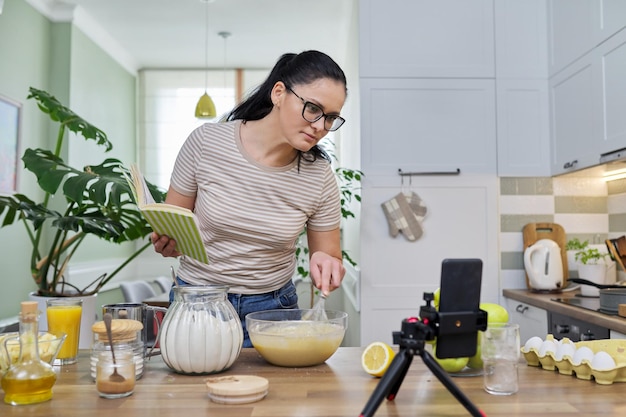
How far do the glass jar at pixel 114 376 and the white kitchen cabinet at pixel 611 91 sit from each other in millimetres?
2335

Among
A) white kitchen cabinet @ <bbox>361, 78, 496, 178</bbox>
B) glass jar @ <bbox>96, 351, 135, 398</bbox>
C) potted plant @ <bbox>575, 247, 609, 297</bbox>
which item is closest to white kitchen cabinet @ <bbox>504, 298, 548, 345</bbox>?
potted plant @ <bbox>575, 247, 609, 297</bbox>

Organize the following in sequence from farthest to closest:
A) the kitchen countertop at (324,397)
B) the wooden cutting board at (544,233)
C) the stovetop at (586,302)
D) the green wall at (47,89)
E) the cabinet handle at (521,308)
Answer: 1. the green wall at (47,89)
2. the wooden cutting board at (544,233)
3. the cabinet handle at (521,308)
4. the stovetop at (586,302)
5. the kitchen countertop at (324,397)

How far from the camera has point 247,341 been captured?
1.51 metres

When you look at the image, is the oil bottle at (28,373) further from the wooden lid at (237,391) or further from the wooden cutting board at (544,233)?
the wooden cutting board at (544,233)

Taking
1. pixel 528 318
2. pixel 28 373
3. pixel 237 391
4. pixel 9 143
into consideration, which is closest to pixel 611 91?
pixel 528 318

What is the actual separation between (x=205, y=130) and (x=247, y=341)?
0.60 m

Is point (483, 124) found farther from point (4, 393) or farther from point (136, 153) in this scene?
point (136, 153)

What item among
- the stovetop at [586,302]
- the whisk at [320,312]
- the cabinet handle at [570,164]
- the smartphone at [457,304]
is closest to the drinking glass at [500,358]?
the smartphone at [457,304]

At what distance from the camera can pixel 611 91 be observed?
2.70 metres

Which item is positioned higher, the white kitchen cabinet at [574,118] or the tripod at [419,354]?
the white kitchen cabinet at [574,118]

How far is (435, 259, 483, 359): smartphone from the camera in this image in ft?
3.09

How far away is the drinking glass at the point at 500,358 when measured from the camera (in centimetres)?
105

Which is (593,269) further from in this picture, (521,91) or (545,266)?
(521,91)

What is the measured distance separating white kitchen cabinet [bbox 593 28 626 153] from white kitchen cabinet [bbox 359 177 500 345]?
69 centimetres
